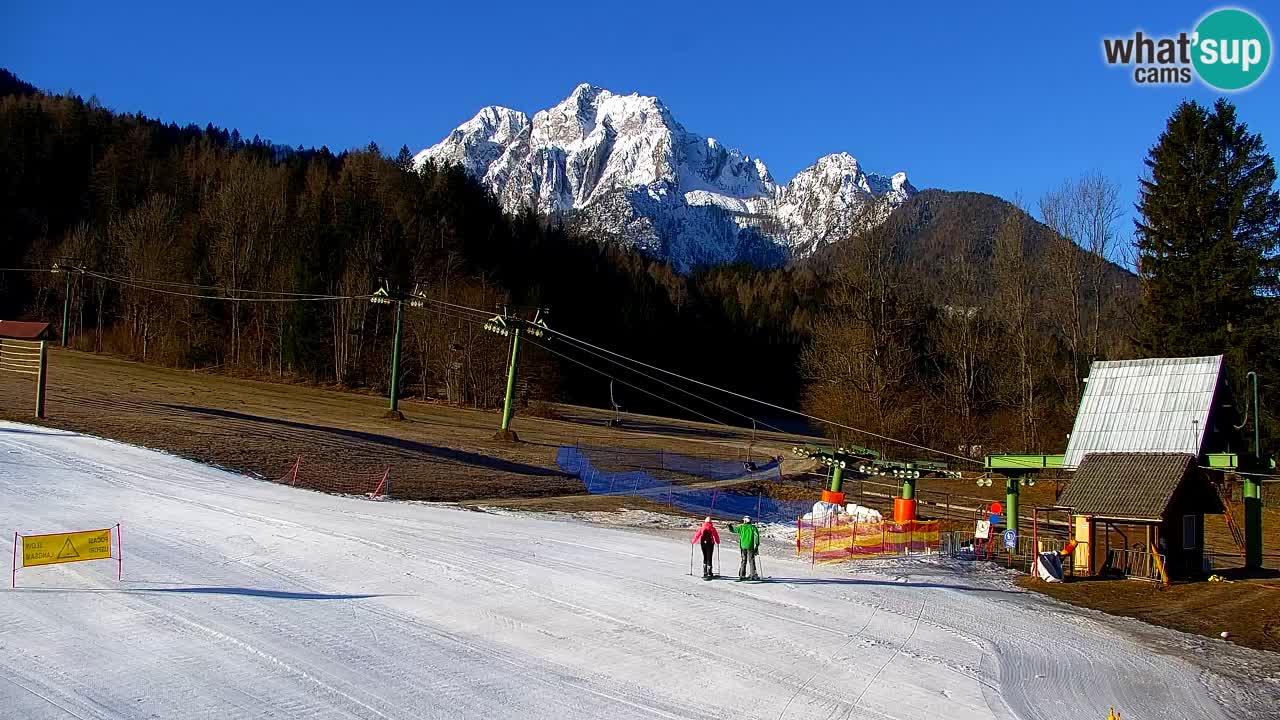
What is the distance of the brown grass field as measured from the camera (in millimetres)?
23797

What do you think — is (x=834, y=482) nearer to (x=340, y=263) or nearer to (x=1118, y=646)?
(x=1118, y=646)

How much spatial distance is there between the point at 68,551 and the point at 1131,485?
92.2ft

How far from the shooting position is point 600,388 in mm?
107062

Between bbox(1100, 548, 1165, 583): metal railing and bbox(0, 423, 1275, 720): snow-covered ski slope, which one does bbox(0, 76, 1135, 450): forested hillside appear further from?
bbox(0, 423, 1275, 720): snow-covered ski slope

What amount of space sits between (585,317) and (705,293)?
105 feet

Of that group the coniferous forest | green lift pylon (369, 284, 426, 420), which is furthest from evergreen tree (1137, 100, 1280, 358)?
green lift pylon (369, 284, 426, 420)

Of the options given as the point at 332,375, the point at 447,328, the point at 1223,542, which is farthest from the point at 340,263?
the point at 1223,542

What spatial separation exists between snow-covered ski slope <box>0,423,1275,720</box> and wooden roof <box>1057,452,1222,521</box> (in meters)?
5.09

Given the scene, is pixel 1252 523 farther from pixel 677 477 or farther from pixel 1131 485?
pixel 677 477

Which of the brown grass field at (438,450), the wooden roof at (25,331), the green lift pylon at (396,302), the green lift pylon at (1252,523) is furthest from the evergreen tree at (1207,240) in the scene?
the wooden roof at (25,331)

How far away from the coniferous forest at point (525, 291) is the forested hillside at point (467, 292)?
23 cm

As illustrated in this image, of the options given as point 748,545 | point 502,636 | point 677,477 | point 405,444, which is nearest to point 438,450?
point 405,444

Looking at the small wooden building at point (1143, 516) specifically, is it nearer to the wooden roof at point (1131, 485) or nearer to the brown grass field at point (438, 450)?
the wooden roof at point (1131, 485)

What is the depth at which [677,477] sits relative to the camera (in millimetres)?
47562
